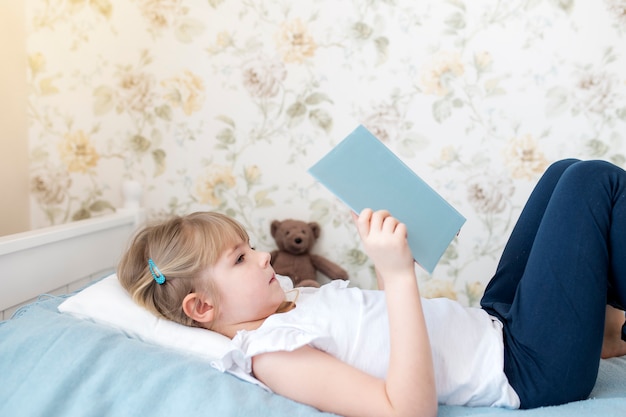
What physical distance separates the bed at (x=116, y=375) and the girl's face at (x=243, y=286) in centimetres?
6

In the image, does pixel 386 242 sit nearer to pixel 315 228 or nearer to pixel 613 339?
pixel 613 339

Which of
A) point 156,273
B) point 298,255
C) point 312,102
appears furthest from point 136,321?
point 312,102

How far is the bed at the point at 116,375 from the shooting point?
2.66ft

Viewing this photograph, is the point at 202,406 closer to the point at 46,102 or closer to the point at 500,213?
the point at 500,213

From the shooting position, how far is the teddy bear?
163 centimetres

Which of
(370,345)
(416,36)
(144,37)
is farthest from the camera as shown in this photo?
(144,37)

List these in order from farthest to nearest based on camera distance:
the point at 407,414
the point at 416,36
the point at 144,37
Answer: the point at 144,37
the point at 416,36
the point at 407,414

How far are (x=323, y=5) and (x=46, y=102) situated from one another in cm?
87

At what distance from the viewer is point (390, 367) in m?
0.80

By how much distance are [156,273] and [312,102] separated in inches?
32.6

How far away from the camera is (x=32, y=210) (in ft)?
5.83

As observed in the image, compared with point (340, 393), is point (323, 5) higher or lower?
higher

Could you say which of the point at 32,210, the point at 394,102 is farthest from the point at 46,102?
the point at 394,102

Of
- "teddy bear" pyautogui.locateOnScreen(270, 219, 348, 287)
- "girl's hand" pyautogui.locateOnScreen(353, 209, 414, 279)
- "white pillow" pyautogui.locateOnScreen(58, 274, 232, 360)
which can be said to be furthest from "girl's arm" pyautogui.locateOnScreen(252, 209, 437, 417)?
"teddy bear" pyautogui.locateOnScreen(270, 219, 348, 287)
